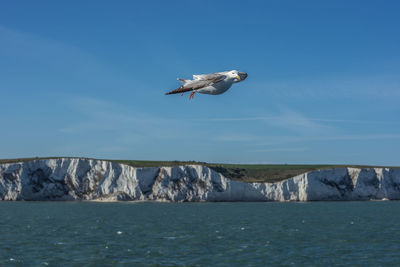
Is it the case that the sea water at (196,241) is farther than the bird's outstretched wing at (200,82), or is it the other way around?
the sea water at (196,241)

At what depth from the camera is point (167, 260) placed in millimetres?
31375

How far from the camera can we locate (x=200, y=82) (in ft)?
26.8

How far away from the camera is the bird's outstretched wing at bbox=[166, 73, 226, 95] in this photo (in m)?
8.01

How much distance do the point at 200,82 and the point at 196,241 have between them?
113 feet

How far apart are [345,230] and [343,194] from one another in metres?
63.5

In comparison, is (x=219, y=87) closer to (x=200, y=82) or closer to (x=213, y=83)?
(x=213, y=83)

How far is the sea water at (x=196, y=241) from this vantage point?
103ft

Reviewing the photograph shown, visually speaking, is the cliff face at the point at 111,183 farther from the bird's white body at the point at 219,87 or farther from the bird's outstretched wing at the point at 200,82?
the bird's white body at the point at 219,87

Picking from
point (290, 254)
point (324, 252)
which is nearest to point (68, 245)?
point (290, 254)

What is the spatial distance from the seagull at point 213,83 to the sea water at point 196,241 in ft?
Result: 78.7

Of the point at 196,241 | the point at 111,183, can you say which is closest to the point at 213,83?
the point at 196,241

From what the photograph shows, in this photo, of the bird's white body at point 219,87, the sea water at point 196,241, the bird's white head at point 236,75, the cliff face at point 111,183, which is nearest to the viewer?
the bird's white body at point 219,87

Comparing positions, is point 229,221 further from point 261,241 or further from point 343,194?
point 343,194

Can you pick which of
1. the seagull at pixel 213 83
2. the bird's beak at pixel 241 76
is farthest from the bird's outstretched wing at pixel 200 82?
the bird's beak at pixel 241 76
